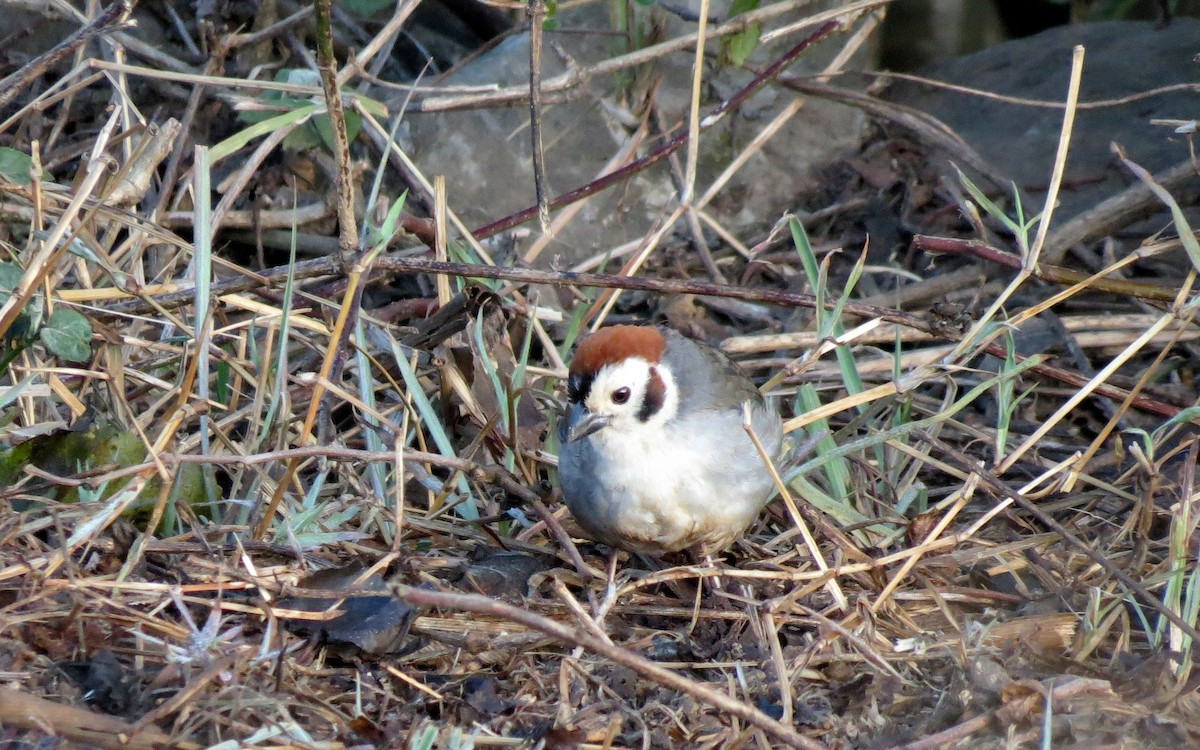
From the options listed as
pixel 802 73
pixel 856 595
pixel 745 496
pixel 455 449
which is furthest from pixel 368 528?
pixel 802 73

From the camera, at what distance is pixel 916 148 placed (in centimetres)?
598

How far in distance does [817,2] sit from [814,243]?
1.19 metres

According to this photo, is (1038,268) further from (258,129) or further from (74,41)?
(74,41)

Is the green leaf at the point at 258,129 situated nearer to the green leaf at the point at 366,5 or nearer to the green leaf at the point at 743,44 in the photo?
the green leaf at the point at 366,5

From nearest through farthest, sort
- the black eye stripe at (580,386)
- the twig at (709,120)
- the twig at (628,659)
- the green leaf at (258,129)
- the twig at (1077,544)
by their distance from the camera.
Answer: the twig at (628,659), the twig at (1077,544), the black eye stripe at (580,386), the green leaf at (258,129), the twig at (709,120)

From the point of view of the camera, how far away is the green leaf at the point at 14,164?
3.78 meters

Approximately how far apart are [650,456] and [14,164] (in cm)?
213

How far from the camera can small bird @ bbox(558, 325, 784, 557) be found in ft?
11.6

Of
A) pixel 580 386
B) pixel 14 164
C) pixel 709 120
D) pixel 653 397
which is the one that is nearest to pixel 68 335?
pixel 14 164

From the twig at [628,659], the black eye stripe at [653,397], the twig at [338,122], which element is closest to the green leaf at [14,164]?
the twig at [338,122]

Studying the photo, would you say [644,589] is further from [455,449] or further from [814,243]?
[814,243]

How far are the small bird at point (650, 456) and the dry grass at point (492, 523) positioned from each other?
5.1 inches

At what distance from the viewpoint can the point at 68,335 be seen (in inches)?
140

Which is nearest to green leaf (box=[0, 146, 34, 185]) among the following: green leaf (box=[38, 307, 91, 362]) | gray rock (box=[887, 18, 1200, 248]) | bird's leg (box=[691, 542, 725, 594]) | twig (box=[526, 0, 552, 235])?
green leaf (box=[38, 307, 91, 362])
